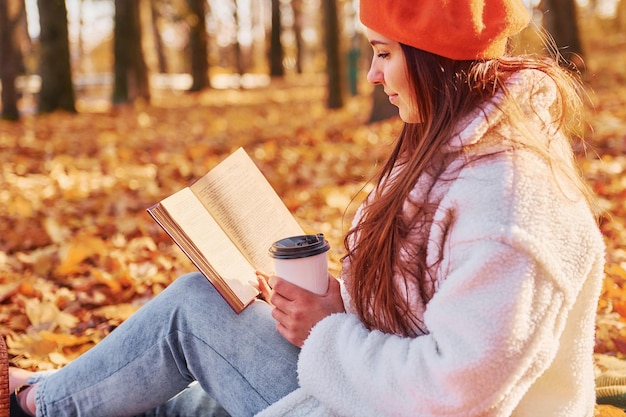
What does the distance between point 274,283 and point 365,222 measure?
0.28m

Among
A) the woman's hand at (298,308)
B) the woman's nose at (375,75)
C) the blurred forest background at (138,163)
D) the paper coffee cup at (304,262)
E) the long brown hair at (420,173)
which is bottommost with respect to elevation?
the blurred forest background at (138,163)

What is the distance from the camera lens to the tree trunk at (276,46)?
22.8m

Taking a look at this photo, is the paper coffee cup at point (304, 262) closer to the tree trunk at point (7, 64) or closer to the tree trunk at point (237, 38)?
the tree trunk at point (7, 64)

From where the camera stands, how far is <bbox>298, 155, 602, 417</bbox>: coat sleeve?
130 centimetres

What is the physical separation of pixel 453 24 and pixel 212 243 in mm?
829

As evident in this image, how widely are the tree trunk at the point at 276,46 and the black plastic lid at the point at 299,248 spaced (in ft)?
70.5

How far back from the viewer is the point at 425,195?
1.48 metres

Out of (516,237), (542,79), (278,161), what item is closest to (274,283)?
(516,237)

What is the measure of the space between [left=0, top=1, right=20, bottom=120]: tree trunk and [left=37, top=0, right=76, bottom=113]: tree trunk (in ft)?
2.25

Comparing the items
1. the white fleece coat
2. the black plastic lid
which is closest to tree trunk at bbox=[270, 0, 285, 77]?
the black plastic lid

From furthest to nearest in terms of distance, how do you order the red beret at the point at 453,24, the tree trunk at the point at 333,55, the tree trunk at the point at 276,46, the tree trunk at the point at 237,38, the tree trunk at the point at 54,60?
the tree trunk at the point at 237,38
the tree trunk at the point at 276,46
the tree trunk at the point at 54,60
the tree trunk at the point at 333,55
the red beret at the point at 453,24

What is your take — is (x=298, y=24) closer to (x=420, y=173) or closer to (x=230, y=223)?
(x=230, y=223)

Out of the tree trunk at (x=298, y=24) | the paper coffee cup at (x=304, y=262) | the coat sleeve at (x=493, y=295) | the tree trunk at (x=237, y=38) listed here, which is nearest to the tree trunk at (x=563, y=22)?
the paper coffee cup at (x=304, y=262)

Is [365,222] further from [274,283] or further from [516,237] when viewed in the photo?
[516,237]
